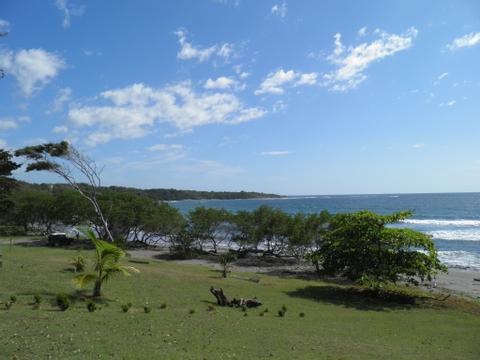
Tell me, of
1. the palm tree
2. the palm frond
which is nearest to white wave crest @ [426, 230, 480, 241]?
the palm tree

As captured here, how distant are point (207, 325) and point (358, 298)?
41.3 feet

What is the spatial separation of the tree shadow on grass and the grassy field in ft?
0.39

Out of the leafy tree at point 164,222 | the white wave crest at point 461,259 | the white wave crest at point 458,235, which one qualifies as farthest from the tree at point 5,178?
the white wave crest at point 458,235

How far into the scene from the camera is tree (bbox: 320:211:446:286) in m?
21.7

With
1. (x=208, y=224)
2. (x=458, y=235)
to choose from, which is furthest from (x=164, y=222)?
(x=458, y=235)

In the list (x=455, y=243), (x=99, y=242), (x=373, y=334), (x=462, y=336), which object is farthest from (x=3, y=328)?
(x=455, y=243)

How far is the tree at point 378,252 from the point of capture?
71.1 feet

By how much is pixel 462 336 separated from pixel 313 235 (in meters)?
22.8

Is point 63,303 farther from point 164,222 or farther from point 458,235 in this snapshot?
point 458,235

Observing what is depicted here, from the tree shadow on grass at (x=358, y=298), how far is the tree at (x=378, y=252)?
102 centimetres

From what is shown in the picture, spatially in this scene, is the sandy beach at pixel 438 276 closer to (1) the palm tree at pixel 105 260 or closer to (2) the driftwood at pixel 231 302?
(2) the driftwood at pixel 231 302

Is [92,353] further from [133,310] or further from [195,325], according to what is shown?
[133,310]

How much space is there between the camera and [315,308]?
18203 mm

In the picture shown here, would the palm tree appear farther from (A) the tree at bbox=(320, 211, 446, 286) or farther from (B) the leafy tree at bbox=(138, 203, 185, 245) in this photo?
(B) the leafy tree at bbox=(138, 203, 185, 245)
